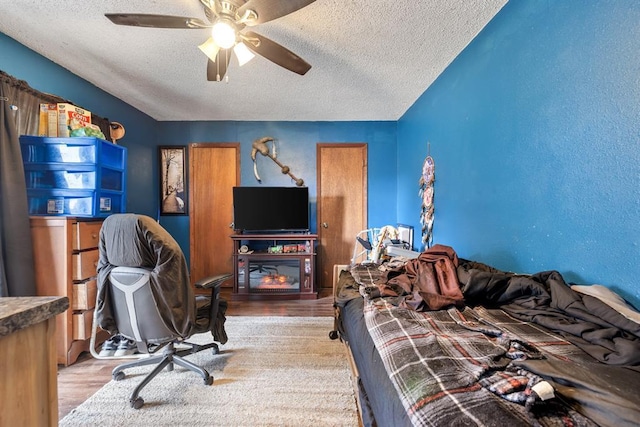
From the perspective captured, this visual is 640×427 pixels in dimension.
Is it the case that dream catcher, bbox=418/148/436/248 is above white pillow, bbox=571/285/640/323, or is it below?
above

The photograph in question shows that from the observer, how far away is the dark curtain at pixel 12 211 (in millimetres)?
1646

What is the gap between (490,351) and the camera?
81 centimetres

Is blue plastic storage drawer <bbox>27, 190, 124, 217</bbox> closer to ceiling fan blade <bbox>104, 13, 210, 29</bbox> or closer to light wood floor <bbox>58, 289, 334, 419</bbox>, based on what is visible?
light wood floor <bbox>58, 289, 334, 419</bbox>

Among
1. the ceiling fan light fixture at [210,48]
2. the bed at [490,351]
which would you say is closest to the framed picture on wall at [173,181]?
the ceiling fan light fixture at [210,48]

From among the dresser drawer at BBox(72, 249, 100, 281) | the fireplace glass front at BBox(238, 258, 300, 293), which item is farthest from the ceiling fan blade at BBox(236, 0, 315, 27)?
the fireplace glass front at BBox(238, 258, 300, 293)

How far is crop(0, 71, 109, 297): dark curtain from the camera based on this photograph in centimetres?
165

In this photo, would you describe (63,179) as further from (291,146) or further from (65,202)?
(291,146)

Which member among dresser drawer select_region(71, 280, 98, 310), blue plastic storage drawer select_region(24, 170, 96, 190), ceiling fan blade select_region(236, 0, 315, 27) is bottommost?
dresser drawer select_region(71, 280, 98, 310)

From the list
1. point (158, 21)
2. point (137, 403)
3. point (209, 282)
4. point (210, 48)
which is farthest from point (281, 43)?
point (137, 403)

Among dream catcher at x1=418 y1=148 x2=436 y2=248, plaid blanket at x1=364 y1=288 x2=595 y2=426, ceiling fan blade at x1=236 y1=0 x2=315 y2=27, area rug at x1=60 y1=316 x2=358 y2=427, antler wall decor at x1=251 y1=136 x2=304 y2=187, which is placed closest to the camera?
plaid blanket at x1=364 y1=288 x2=595 y2=426

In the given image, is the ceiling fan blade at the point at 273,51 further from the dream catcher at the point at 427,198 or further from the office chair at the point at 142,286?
the dream catcher at the point at 427,198

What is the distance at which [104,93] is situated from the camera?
2.68 metres

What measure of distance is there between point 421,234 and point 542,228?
57.7 inches

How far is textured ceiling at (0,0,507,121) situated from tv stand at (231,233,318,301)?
168cm
